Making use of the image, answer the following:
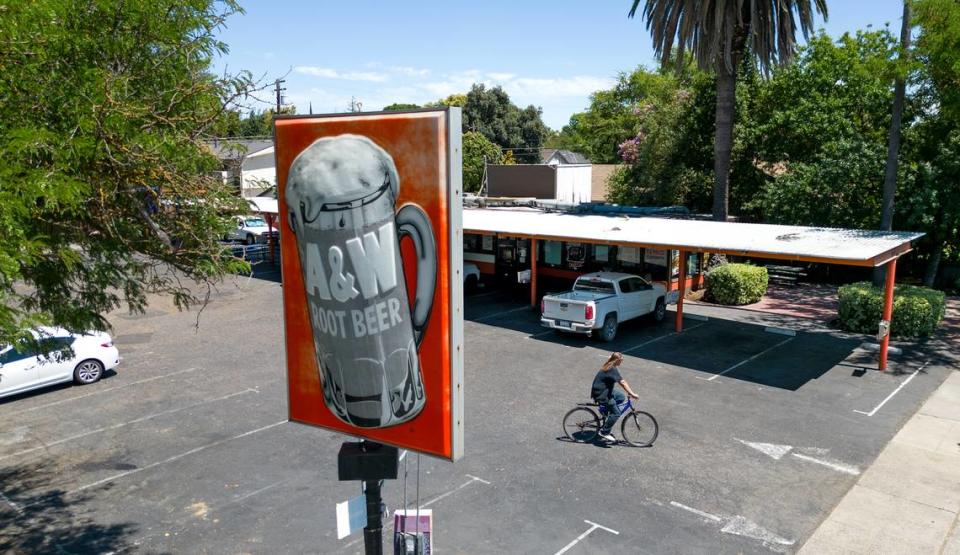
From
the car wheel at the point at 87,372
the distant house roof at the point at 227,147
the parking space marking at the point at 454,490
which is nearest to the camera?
the distant house roof at the point at 227,147

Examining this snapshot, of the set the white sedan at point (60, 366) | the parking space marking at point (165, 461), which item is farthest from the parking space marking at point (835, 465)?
the white sedan at point (60, 366)

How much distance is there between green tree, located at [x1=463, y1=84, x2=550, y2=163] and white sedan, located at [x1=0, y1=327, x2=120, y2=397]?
64.3m

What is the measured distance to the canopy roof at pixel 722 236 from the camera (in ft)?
57.6

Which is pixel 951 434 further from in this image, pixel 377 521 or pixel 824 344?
pixel 377 521

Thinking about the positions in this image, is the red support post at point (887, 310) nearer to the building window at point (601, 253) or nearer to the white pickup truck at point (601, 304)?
the white pickup truck at point (601, 304)

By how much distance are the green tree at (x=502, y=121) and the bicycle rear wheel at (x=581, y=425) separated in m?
67.1

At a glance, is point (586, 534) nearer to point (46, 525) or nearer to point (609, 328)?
point (46, 525)

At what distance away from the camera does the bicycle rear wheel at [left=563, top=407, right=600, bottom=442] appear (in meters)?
13.1

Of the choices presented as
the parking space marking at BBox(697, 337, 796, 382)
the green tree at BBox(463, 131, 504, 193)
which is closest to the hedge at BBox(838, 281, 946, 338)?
the parking space marking at BBox(697, 337, 796, 382)

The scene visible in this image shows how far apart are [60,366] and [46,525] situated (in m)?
6.74

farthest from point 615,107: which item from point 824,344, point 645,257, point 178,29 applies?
point 178,29

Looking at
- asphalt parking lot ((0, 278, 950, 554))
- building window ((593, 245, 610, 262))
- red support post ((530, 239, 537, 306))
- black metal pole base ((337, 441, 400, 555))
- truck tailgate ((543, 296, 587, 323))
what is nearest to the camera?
black metal pole base ((337, 441, 400, 555))

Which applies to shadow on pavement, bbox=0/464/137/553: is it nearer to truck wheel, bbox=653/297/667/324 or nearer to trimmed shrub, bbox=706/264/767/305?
truck wheel, bbox=653/297/667/324

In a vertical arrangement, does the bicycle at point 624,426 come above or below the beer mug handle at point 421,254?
below
